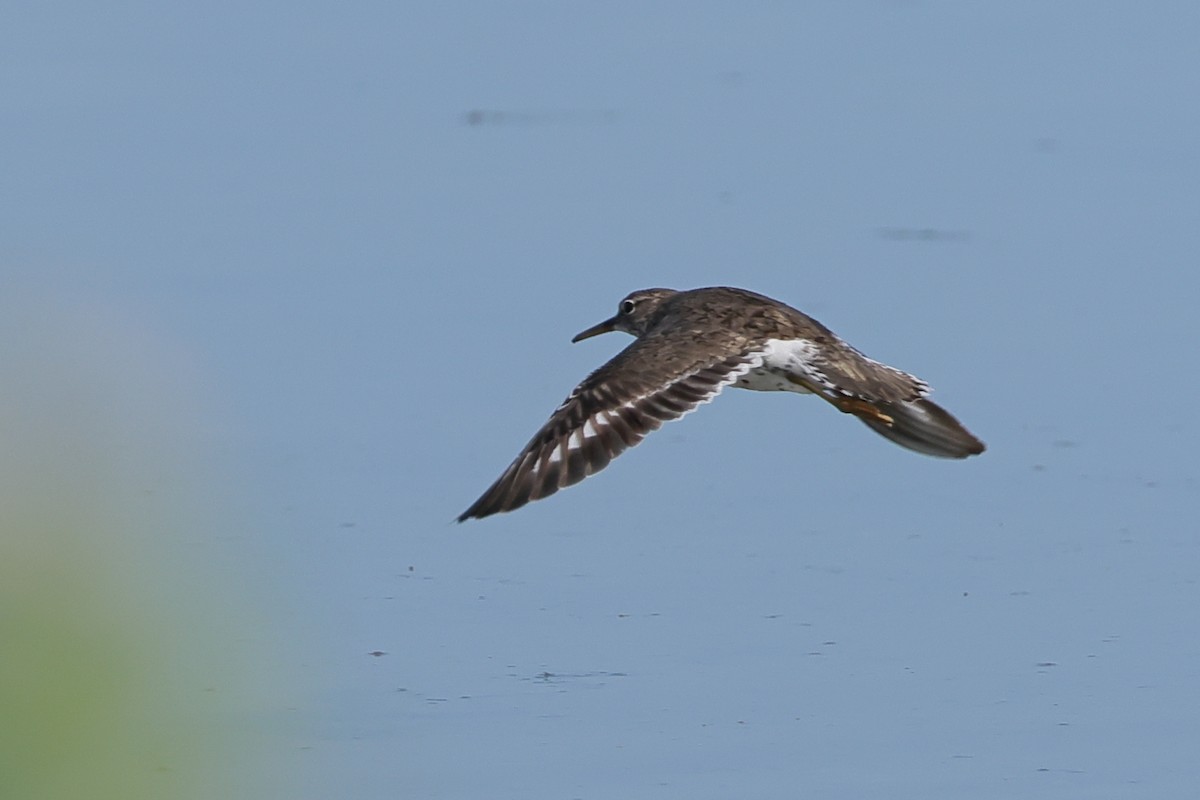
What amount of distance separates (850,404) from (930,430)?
581 mm

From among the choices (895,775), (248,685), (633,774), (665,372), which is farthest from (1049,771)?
(248,685)

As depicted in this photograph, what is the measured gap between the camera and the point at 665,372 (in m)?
7.56

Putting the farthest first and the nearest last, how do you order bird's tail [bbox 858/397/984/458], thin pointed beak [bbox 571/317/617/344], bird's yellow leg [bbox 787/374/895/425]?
thin pointed beak [bbox 571/317/617/344] < bird's tail [bbox 858/397/984/458] < bird's yellow leg [bbox 787/374/895/425]

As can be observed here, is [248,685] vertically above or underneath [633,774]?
above

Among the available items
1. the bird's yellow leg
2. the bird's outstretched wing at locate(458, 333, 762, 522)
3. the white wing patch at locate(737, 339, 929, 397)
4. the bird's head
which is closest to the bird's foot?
the bird's yellow leg

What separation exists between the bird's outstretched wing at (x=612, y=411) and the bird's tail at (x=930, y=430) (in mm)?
1252

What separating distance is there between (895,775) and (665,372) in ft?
5.22

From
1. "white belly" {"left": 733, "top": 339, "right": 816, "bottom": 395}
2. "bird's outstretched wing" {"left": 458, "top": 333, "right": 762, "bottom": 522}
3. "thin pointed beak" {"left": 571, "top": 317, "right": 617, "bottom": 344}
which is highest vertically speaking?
"thin pointed beak" {"left": 571, "top": 317, "right": 617, "bottom": 344}

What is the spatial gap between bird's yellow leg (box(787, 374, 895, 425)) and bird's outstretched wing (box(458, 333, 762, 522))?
49cm

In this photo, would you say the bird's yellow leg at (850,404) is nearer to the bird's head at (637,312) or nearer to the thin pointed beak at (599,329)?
the bird's head at (637,312)

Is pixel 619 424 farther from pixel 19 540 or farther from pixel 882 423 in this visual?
pixel 19 540

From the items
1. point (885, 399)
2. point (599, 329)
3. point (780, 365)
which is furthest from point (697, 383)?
point (599, 329)

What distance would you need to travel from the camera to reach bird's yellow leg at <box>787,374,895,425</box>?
27.6ft

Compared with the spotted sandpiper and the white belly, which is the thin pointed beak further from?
the white belly
